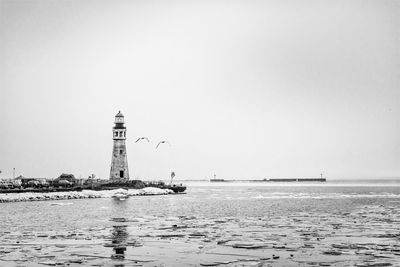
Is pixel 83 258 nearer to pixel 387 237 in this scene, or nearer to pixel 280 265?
pixel 280 265

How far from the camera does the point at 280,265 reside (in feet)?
64.6

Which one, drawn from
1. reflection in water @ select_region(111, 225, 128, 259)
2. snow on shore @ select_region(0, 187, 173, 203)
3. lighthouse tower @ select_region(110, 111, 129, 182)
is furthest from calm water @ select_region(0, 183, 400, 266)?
lighthouse tower @ select_region(110, 111, 129, 182)

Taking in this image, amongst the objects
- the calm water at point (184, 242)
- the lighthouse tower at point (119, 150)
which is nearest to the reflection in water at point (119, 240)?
the calm water at point (184, 242)

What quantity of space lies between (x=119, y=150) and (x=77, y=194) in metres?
11.4

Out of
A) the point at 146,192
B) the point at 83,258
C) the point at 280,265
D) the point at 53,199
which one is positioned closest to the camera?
the point at 280,265

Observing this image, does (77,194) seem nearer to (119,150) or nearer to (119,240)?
(119,150)

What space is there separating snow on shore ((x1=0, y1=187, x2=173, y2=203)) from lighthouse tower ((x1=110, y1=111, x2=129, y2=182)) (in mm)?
3829

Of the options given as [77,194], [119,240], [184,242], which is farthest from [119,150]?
[184,242]

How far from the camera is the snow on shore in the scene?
76.8 meters

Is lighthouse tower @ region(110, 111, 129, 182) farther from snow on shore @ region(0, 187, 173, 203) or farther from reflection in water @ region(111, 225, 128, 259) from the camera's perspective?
reflection in water @ region(111, 225, 128, 259)

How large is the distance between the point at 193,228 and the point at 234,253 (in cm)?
1170

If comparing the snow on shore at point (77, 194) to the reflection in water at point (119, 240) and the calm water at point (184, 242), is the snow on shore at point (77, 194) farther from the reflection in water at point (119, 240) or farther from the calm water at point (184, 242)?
the reflection in water at point (119, 240)

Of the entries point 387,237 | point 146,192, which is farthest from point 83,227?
point 146,192

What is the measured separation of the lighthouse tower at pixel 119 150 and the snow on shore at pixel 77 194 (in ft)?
12.6
